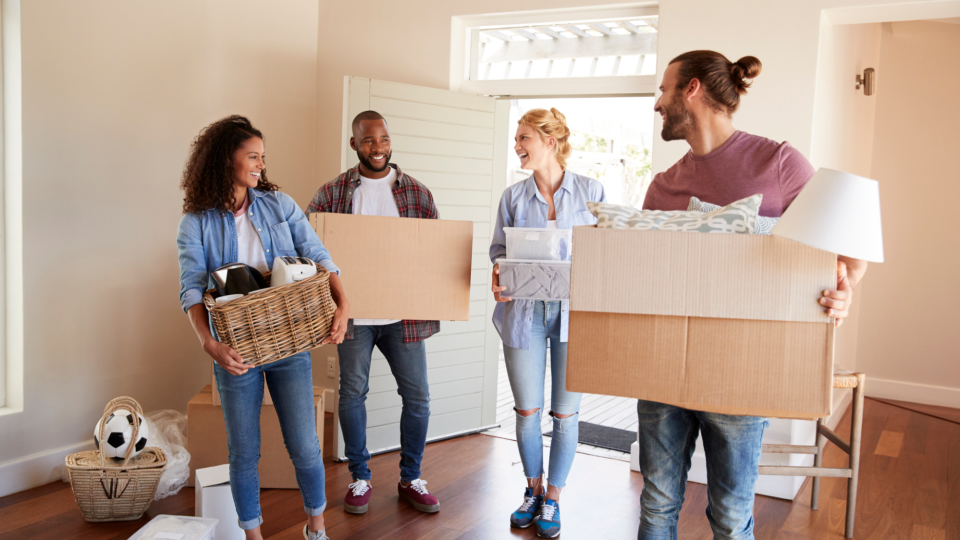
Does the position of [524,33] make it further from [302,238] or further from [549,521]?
[549,521]

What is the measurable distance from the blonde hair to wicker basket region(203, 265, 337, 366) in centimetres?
90

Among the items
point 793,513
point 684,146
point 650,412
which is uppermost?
point 684,146

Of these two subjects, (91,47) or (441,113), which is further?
(441,113)

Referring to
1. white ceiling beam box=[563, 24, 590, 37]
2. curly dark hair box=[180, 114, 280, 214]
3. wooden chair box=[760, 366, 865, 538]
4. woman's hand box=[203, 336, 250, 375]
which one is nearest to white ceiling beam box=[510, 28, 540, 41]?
white ceiling beam box=[563, 24, 590, 37]

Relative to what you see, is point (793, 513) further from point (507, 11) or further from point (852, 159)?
point (507, 11)

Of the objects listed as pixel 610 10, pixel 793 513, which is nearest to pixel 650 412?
pixel 793 513

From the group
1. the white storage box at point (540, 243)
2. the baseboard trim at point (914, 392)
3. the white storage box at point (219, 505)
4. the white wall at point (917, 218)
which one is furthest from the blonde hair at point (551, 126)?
the baseboard trim at point (914, 392)

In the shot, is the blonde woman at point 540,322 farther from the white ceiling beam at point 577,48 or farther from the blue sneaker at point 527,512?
the white ceiling beam at point 577,48

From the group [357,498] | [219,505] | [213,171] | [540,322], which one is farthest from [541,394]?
[213,171]

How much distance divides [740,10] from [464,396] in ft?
7.21

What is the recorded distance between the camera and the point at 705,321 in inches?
48.6

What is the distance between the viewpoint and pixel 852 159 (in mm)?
A: 3971

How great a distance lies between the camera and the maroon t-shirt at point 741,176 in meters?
1.41

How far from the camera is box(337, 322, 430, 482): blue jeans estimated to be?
250 centimetres
